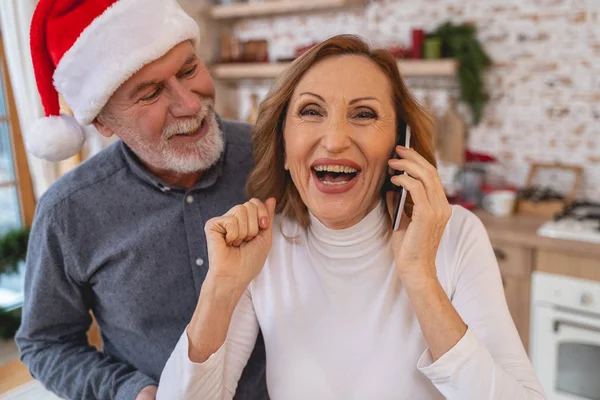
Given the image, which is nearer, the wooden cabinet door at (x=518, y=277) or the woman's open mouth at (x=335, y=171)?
the woman's open mouth at (x=335, y=171)

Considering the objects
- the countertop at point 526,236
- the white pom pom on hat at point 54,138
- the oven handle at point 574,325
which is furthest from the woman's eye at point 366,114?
the oven handle at point 574,325

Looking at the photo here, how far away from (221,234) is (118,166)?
20.0 inches

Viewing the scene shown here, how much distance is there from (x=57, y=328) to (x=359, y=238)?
0.89 m

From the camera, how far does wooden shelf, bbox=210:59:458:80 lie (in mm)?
2957

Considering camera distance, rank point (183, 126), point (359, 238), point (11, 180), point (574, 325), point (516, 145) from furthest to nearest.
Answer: point (11, 180), point (516, 145), point (574, 325), point (183, 126), point (359, 238)

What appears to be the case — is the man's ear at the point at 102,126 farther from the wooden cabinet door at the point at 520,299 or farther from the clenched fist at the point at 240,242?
the wooden cabinet door at the point at 520,299

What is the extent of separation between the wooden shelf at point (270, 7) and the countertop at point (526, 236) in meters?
1.52

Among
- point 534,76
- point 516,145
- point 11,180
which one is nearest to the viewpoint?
point 534,76

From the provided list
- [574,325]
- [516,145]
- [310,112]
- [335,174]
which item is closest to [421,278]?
[335,174]

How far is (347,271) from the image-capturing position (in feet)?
4.10

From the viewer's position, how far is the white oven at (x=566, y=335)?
2.40m

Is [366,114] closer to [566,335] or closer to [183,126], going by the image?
[183,126]

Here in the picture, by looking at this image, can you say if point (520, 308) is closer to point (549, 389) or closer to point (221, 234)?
point (549, 389)

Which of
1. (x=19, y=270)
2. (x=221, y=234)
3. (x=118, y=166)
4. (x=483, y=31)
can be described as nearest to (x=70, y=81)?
(x=118, y=166)
